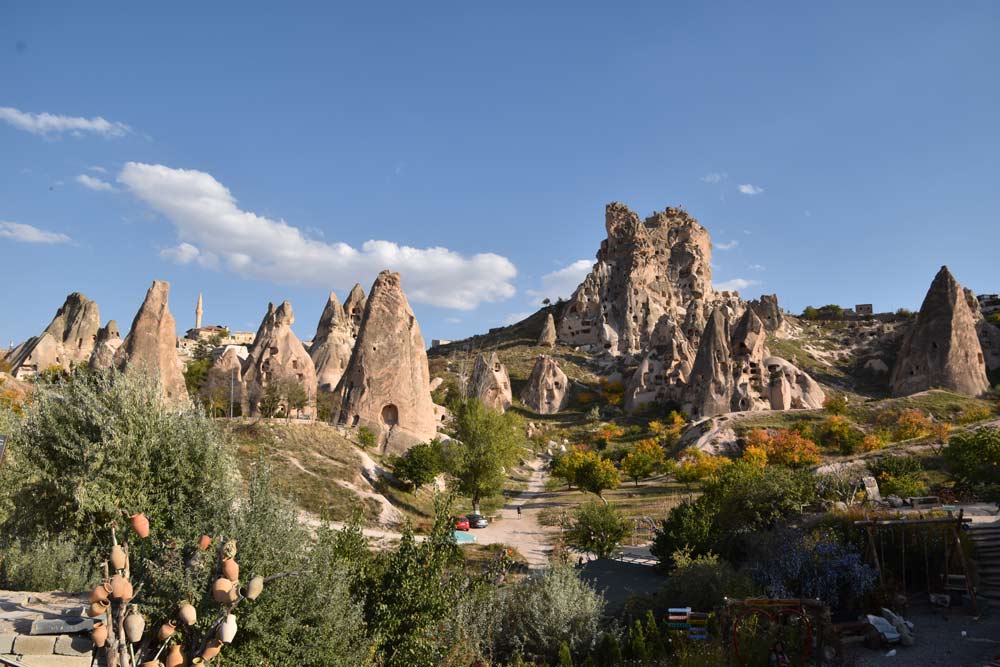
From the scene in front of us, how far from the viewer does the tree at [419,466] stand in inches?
1156

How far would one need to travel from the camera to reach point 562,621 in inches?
467

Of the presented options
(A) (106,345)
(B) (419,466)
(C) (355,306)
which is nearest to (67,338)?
(C) (355,306)

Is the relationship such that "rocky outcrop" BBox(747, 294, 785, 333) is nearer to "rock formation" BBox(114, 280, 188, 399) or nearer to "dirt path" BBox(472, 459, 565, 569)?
"dirt path" BBox(472, 459, 565, 569)

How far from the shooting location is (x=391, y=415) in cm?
3550

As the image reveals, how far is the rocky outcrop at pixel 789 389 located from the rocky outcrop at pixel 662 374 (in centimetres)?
752

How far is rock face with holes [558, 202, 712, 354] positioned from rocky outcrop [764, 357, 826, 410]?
18.4 m

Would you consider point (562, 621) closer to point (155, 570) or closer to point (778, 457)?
point (155, 570)

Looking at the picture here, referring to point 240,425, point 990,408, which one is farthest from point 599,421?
point 240,425

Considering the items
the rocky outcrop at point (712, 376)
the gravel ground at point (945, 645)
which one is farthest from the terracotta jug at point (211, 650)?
the rocky outcrop at point (712, 376)

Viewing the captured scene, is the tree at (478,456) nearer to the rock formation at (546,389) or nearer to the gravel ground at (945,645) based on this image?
the gravel ground at (945,645)

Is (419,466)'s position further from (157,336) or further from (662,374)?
(662,374)

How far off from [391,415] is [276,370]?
31.9ft

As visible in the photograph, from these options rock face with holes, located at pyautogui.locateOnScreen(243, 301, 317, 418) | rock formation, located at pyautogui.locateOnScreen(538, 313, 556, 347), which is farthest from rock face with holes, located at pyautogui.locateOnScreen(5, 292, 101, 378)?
rock formation, located at pyautogui.locateOnScreen(538, 313, 556, 347)

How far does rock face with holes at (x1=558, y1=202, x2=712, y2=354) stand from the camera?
8150cm
